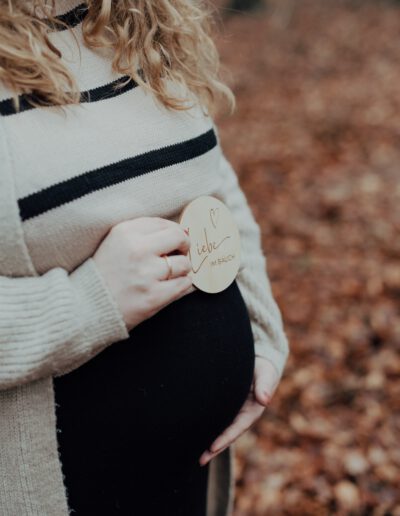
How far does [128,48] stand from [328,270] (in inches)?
110

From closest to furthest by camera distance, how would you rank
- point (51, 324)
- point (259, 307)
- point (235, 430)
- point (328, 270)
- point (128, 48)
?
point (51, 324), point (128, 48), point (235, 430), point (259, 307), point (328, 270)

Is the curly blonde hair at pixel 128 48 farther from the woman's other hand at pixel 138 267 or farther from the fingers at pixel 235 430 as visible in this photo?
the fingers at pixel 235 430

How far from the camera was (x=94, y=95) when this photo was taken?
1.18m

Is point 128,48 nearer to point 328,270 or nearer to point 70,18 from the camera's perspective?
point 70,18

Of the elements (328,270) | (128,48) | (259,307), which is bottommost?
(328,270)

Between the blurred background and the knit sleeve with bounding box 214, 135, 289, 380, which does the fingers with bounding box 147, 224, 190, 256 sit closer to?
the knit sleeve with bounding box 214, 135, 289, 380

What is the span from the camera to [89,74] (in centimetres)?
119

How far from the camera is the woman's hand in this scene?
4.38 ft

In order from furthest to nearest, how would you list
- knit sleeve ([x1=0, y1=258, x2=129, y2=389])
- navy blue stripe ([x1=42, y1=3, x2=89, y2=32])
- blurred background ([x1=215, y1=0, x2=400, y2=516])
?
blurred background ([x1=215, y1=0, x2=400, y2=516]), navy blue stripe ([x1=42, y1=3, x2=89, y2=32]), knit sleeve ([x1=0, y1=258, x2=129, y2=389])

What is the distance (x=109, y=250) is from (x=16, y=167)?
0.22 m

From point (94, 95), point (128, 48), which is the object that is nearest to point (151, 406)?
point (94, 95)

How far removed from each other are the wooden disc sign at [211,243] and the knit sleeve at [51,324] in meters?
0.24

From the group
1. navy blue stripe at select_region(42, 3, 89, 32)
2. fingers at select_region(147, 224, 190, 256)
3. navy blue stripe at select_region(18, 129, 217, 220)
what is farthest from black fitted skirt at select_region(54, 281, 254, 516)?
navy blue stripe at select_region(42, 3, 89, 32)

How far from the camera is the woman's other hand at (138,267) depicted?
1.08 metres
